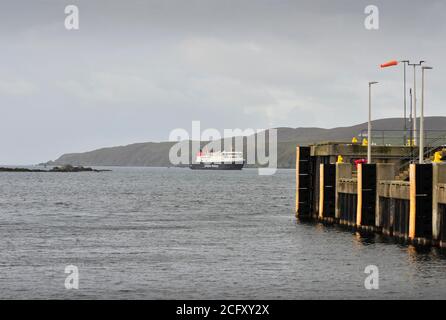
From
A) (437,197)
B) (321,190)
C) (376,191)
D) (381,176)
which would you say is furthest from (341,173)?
(437,197)

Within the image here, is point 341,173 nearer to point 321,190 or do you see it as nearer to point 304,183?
point 321,190

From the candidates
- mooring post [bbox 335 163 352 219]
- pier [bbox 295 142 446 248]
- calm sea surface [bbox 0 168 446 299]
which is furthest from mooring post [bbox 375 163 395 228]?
mooring post [bbox 335 163 352 219]

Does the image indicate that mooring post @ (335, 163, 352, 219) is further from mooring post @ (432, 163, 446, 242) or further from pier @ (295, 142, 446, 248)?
mooring post @ (432, 163, 446, 242)

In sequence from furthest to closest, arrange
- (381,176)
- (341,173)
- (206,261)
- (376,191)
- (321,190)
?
(321,190)
(341,173)
(376,191)
(381,176)
(206,261)

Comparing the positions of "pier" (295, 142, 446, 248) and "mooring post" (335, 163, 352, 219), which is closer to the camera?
"pier" (295, 142, 446, 248)

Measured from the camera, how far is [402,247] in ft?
146

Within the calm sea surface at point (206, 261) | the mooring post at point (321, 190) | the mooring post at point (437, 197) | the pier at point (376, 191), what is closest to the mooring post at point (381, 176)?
the pier at point (376, 191)

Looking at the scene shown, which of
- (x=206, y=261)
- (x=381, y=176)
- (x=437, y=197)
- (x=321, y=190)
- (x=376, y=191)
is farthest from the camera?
(x=321, y=190)

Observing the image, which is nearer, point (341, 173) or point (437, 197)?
point (437, 197)

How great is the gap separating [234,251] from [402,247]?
901 centimetres

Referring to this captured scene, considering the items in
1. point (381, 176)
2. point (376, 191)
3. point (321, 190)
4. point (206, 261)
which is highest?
point (381, 176)

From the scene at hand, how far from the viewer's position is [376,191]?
5091 centimetres

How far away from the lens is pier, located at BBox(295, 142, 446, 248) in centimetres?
4153
